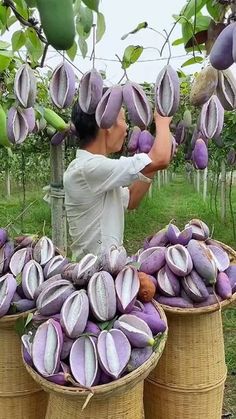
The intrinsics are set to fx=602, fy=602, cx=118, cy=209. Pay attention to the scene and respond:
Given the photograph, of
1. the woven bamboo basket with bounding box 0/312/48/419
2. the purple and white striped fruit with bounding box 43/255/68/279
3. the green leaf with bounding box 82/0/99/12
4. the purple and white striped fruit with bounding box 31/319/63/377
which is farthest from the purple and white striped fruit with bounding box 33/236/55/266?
the green leaf with bounding box 82/0/99/12

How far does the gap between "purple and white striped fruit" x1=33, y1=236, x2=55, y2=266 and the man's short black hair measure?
336 mm

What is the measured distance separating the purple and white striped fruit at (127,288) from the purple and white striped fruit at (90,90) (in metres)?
0.39

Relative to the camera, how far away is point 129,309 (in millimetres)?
1257

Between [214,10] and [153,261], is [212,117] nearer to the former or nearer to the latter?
[214,10]

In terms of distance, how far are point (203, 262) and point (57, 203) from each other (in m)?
2.55

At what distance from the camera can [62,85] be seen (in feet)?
3.63

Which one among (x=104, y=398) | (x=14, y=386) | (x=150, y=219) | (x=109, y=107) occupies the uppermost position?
(x=109, y=107)

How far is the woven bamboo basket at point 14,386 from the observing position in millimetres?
1457

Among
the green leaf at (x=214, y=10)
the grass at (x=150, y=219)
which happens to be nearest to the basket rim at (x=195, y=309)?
the green leaf at (x=214, y=10)

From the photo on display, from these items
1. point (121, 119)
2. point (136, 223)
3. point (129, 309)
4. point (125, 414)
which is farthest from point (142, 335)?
point (136, 223)

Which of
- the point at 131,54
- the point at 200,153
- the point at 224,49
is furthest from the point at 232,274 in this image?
the point at 224,49

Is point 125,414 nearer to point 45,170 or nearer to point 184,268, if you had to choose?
point 184,268

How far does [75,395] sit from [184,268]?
39cm

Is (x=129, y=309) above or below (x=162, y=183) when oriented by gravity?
above
